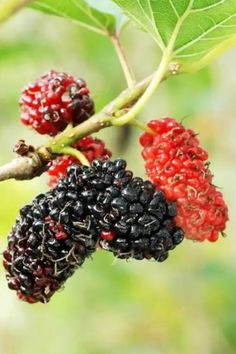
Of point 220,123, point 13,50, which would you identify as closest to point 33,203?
point 13,50

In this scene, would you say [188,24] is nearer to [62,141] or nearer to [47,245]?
[62,141]

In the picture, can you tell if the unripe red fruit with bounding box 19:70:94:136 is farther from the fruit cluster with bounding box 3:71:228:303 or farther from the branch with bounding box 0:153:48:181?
the branch with bounding box 0:153:48:181

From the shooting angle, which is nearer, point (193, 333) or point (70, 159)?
point (70, 159)

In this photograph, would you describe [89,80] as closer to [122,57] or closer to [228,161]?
[228,161]

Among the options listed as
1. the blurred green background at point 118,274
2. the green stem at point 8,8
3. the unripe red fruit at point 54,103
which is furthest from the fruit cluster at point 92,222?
the blurred green background at point 118,274

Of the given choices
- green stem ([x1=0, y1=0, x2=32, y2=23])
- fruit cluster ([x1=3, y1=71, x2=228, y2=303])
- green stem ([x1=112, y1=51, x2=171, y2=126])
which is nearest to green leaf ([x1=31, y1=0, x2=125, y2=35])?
fruit cluster ([x1=3, y1=71, x2=228, y2=303])

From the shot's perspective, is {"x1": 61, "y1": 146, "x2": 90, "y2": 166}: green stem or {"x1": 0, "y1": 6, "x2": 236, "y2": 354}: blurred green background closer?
{"x1": 61, "y1": 146, "x2": 90, "y2": 166}: green stem
